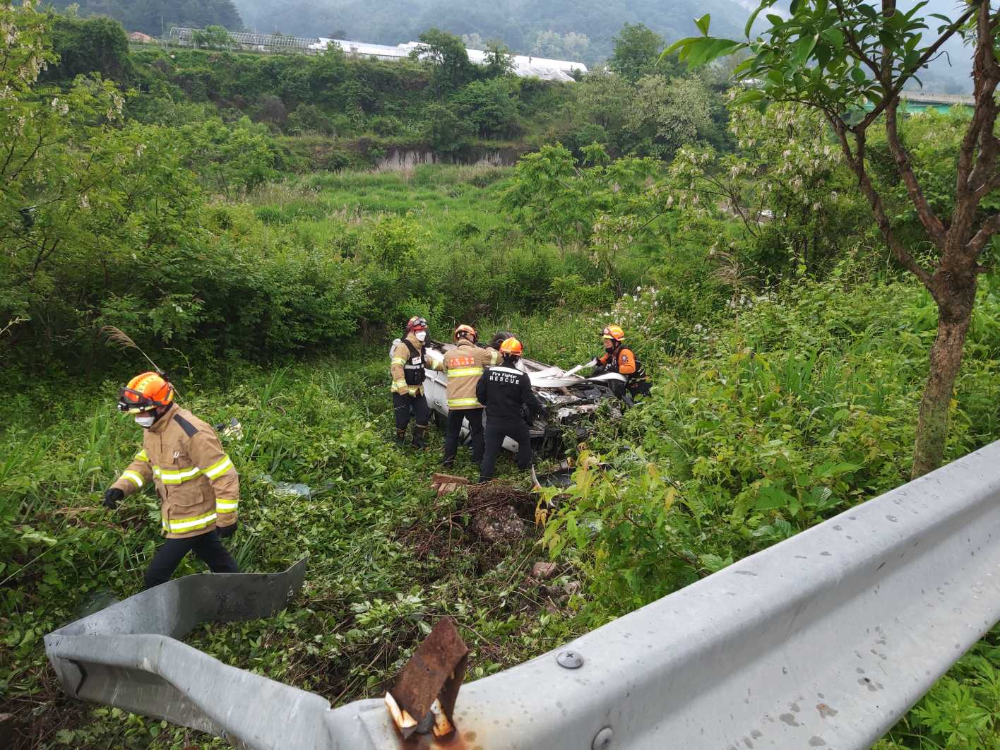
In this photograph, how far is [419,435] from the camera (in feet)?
27.3

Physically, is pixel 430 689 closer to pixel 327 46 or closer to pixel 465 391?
pixel 465 391

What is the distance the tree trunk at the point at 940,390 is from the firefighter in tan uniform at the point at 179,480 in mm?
A: 3908

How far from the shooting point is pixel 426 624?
13.6 feet

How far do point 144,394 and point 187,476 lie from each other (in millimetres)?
589

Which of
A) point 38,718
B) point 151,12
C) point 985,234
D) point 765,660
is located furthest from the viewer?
point 151,12

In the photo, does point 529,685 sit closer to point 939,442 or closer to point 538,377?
point 939,442

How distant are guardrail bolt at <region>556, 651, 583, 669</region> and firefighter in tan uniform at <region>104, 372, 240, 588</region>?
148 inches

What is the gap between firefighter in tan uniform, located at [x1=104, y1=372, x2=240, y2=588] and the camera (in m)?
4.32

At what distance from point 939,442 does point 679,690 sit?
1.82 meters

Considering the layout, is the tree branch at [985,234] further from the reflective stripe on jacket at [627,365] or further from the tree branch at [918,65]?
the reflective stripe on jacket at [627,365]

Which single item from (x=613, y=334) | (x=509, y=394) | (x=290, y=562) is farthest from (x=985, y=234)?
(x=613, y=334)

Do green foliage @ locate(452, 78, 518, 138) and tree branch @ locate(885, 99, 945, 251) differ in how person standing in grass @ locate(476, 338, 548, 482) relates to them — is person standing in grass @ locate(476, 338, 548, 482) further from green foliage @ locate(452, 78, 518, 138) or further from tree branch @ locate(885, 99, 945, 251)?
green foliage @ locate(452, 78, 518, 138)

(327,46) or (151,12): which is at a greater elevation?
(151,12)

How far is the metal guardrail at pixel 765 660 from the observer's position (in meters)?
1.11
